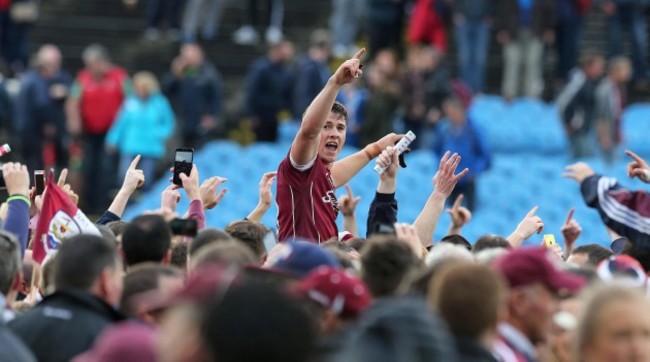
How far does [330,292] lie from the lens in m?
6.58

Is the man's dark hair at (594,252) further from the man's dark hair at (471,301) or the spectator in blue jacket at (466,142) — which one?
the spectator in blue jacket at (466,142)

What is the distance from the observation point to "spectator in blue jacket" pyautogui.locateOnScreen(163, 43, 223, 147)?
73.8ft

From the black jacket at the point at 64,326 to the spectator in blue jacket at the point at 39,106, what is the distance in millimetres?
14625

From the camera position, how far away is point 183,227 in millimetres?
8500

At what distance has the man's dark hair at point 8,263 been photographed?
7.65 meters

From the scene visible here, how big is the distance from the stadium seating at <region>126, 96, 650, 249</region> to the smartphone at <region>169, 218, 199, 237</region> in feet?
31.6

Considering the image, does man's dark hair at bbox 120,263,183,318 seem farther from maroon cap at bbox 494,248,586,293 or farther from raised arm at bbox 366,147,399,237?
raised arm at bbox 366,147,399,237

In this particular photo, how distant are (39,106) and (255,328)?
1702 cm

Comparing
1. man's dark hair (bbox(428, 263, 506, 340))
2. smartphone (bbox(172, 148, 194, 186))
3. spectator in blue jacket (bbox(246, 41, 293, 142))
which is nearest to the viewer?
man's dark hair (bbox(428, 263, 506, 340))

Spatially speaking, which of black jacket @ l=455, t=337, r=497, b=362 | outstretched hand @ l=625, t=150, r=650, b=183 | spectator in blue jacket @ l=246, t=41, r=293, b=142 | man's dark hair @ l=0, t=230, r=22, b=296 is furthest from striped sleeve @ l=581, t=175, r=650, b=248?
spectator in blue jacket @ l=246, t=41, r=293, b=142

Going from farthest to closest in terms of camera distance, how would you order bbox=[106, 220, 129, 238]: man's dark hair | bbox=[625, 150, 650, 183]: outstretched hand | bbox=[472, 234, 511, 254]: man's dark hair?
1. bbox=[625, 150, 650, 183]: outstretched hand
2. bbox=[106, 220, 129, 238]: man's dark hair
3. bbox=[472, 234, 511, 254]: man's dark hair

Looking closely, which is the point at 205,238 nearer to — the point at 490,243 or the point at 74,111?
the point at 490,243

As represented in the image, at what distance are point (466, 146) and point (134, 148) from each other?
461cm

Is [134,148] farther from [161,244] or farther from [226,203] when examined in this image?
[161,244]
